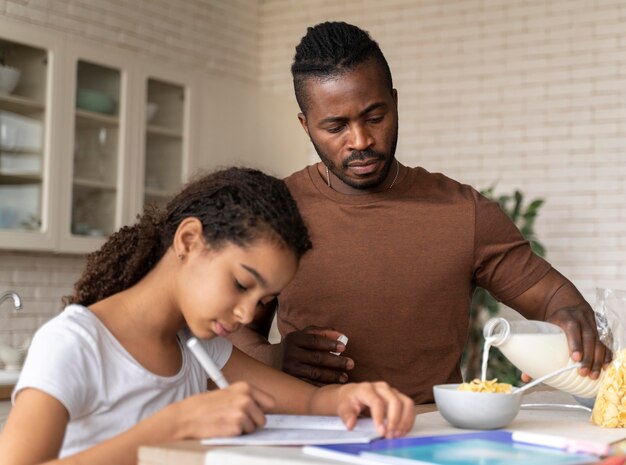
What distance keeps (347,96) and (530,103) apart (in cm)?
361

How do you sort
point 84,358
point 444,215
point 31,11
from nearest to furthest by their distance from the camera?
point 84,358
point 444,215
point 31,11

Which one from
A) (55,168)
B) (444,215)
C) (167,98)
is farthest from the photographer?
(167,98)

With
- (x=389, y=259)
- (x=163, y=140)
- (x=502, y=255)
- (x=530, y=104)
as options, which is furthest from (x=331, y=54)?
(x=530, y=104)

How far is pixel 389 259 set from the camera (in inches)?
86.8

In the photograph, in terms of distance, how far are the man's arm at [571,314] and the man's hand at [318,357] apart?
0.42 m

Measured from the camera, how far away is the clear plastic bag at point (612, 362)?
5.33ft

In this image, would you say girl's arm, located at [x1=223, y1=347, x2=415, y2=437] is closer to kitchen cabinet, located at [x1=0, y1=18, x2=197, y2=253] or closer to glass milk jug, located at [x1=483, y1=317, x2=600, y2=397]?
glass milk jug, located at [x1=483, y1=317, x2=600, y2=397]

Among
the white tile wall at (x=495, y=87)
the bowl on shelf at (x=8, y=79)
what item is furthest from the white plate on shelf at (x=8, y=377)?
the bowl on shelf at (x=8, y=79)

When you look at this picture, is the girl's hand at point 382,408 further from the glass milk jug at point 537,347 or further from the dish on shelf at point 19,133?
the dish on shelf at point 19,133

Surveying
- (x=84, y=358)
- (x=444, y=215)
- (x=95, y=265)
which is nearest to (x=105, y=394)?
(x=84, y=358)

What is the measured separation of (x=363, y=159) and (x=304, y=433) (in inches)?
32.7

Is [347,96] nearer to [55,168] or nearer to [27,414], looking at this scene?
[27,414]

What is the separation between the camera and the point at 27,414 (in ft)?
4.33

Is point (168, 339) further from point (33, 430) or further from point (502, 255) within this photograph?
point (502, 255)
